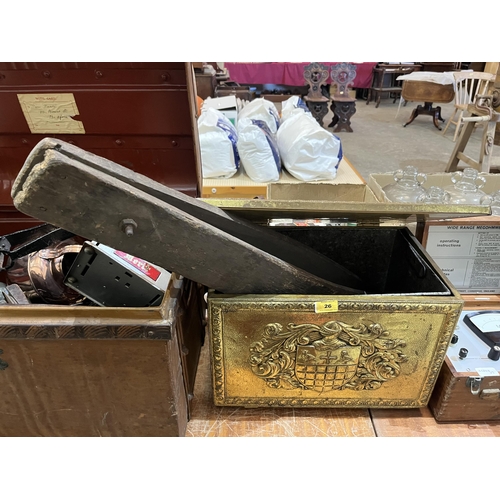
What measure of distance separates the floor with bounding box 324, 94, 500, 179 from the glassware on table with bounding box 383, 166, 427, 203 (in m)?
2.11

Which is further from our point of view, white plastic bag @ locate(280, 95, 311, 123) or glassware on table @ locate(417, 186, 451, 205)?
white plastic bag @ locate(280, 95, 311, 123)

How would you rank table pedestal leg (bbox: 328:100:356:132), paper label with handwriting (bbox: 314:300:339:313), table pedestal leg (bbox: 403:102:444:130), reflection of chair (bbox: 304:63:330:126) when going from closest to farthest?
paper label with handwriting (bbox: 314:300:339:313), reflection of chair (bbox: 304:63:330:126), table pedestal leg (bbox: 328:100:356:132), table pedestal leg (bbox: 403:102:444:130)

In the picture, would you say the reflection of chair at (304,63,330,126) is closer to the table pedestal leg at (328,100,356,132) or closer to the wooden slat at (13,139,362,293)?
the table pedestal leg at (328,100,356,132)

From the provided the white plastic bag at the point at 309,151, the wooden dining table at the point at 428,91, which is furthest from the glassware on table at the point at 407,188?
the wooden dining table at the point at 428,91

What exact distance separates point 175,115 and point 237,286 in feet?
2.78

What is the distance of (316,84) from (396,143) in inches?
46.2

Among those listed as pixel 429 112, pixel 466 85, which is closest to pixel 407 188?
pixel 466 85

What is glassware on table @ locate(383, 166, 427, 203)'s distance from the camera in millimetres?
1300

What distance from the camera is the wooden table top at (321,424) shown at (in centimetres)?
84

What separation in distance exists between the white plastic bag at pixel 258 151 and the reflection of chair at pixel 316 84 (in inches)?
80.8

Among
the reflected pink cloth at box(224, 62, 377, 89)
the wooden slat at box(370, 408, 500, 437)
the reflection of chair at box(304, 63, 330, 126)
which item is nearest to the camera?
the wooden slat at box(370, 408, 500, 437)

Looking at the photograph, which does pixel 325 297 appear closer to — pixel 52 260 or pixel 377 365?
pixel 377 365

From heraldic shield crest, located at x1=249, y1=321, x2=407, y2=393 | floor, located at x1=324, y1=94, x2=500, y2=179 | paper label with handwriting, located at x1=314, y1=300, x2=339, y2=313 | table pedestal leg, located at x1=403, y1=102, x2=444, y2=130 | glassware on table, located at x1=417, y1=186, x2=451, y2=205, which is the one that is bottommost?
floor, located at x1=324, y1=94, x2=500, y2=179

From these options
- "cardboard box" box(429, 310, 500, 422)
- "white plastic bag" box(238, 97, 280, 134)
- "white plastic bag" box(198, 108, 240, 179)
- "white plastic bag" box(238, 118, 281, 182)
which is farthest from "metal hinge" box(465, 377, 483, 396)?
"white plastic bag" box(238, 97, 280, 134)
